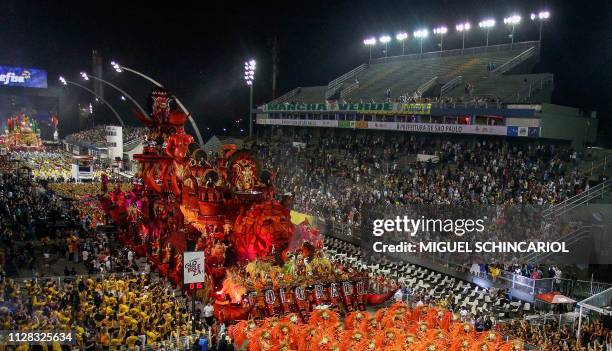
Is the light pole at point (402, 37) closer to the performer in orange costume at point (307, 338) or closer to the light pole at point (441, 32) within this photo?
the light pole at point (441, 32)

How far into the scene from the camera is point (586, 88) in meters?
27.3

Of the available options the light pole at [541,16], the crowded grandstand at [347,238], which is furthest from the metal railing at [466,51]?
the light pole at [541,16]

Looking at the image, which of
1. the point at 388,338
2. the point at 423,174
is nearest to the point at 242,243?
the point at 388,338

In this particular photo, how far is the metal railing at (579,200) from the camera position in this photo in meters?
18.9

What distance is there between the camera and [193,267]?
12.5m

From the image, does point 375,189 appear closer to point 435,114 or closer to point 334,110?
point 435,114

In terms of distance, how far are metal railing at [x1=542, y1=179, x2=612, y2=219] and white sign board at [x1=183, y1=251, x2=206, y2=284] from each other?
12.9 m

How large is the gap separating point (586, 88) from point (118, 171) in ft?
109

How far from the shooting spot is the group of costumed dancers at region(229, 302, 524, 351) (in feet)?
34.8

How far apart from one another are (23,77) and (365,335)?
65.0 m

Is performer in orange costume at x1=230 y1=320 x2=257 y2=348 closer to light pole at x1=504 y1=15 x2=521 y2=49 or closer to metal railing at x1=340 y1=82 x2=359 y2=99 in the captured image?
light pole at x1=504 y1=15 x2=521 y2=49

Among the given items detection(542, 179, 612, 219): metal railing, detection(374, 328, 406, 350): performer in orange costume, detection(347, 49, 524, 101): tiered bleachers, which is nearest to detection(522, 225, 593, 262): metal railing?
detection(542, 179, 612, 219): metal railing

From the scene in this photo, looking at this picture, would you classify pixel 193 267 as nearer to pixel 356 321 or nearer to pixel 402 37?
pixel 356 321

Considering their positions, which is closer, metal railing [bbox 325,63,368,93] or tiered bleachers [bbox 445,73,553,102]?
tiered bleachers [bbox 445,73,553,102]
